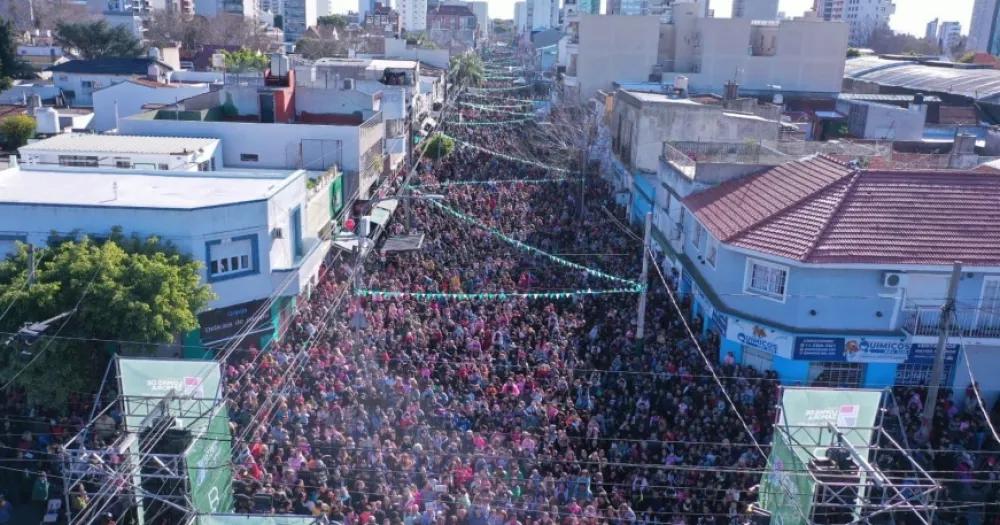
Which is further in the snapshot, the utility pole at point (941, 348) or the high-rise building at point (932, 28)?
the high-rise building at point (932, 28)

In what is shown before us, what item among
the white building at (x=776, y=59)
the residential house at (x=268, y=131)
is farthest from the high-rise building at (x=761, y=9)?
the residential house at (x=268, y=131)

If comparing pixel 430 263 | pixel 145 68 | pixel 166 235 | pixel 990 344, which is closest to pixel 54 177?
pixel 166 235

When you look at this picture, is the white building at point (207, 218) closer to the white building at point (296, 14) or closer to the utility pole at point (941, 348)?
the utility pole at point (941, 348)

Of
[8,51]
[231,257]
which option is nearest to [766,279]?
[231,257]

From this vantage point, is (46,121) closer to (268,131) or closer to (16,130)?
(16,130)

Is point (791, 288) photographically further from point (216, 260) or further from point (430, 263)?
point (216, 260)

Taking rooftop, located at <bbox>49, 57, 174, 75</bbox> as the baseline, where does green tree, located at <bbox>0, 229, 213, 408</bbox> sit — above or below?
below

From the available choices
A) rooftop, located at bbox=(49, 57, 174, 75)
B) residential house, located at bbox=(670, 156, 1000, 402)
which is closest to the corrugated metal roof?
residential house, located at bbox=(670, 156, 1000, 402)

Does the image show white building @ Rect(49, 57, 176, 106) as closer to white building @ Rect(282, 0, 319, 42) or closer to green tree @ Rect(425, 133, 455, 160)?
green tree @ Rect(425, 133, 455, 160)
